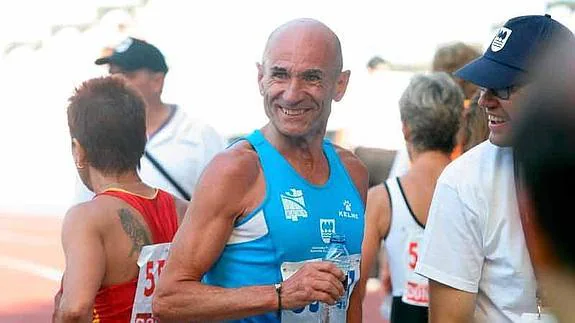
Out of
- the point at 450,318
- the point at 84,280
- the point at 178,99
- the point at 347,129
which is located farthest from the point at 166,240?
the point at 178,99

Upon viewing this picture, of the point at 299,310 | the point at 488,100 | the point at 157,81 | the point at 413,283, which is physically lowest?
the point at 413,283

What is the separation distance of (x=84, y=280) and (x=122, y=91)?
70 cm

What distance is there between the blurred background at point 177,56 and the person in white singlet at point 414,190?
406 inches

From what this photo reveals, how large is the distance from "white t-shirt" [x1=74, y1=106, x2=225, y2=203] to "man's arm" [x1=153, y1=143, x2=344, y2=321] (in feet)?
6.80

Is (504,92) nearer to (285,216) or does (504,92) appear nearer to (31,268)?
(285,216)

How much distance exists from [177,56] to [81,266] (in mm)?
20579

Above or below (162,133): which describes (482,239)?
below

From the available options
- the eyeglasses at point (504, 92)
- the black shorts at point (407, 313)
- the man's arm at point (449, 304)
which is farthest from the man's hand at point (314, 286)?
the black shorts at point (407, 313)

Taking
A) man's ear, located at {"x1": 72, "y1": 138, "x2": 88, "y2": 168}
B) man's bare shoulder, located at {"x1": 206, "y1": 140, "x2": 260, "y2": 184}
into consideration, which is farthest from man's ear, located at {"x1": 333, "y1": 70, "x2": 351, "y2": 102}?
man's ear, located at {"x1": 72, "y1": 138, "x2": 88, "y2": 168}

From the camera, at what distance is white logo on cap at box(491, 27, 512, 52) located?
284 centimetres

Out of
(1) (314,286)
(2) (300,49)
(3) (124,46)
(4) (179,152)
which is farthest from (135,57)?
(1) (314,286)

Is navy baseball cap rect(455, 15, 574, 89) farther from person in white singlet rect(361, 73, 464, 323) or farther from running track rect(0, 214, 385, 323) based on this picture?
running track rect(0, 214, 385, 323)

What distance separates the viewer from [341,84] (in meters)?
3.45

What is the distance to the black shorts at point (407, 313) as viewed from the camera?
15.5 ft
